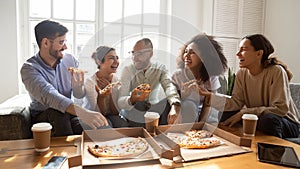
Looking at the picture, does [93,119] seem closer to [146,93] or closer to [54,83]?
[146,93]

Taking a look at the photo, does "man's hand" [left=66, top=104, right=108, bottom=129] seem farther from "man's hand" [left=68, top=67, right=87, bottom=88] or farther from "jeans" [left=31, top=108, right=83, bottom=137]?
"man's hand" [left=68, top=67, right=87, bottom=88]

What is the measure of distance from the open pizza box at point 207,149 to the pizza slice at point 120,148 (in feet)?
0.30

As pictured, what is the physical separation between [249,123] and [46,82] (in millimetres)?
1144

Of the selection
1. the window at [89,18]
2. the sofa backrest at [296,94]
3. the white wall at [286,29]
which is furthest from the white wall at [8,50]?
the white wall at [286,29]

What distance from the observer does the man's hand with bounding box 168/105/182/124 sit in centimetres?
141

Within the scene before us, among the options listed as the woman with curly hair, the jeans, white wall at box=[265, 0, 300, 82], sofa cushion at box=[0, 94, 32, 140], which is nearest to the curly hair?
the woman with curly hair

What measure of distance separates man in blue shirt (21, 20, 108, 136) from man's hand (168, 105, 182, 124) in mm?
413

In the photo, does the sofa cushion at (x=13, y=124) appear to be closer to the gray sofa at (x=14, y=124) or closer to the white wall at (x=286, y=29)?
the gray sofa at (x=14, y=124)

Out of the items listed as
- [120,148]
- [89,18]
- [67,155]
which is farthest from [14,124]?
[89,18]

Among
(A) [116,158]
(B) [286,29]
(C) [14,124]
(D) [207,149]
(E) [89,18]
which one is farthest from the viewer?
(B) [286,29]

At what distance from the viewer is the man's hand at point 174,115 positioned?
4.62 ft

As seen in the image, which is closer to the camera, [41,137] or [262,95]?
[41,137]

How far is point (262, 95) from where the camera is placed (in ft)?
5.41

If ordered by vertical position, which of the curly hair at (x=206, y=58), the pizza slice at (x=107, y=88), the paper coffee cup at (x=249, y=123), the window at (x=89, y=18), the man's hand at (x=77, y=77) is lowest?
the paper coffee cup at (x=249, y=123)
